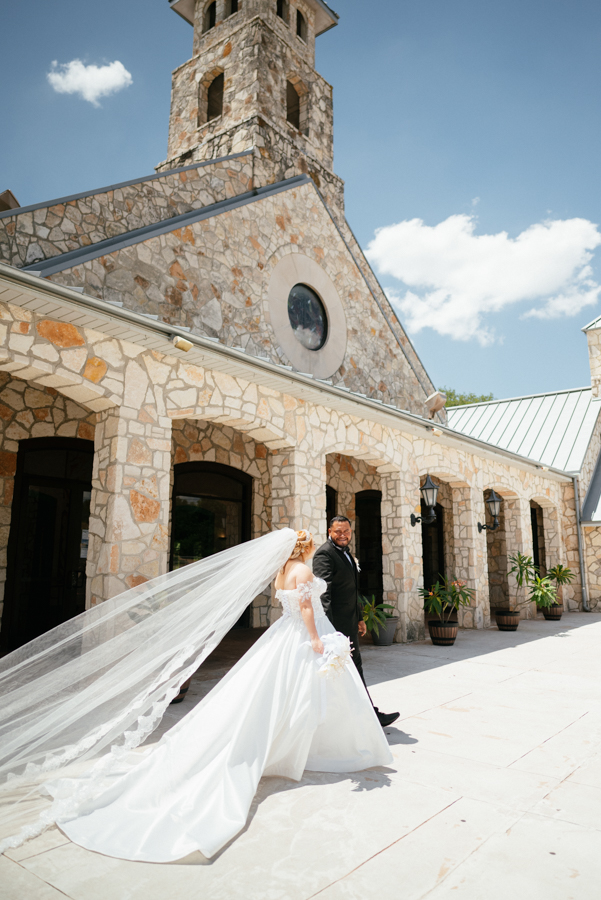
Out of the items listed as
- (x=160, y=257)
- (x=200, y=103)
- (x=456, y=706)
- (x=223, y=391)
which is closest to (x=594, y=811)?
(x=456, y=706)

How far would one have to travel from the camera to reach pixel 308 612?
150 inches

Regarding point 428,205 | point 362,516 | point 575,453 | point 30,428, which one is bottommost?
point 362,516

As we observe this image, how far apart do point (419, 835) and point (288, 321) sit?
31.0 feet

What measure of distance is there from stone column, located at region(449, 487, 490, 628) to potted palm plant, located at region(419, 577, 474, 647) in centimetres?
161

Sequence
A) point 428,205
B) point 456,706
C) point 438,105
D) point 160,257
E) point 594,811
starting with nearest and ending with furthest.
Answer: point 594,811 → point 456,706 → point 160,257 → point 438,105 → point 428,205

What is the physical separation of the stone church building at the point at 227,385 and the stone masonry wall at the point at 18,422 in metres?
0.03

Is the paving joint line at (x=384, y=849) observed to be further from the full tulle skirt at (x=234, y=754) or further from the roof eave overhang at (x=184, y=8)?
the roof eave overhang at (x=184, y=8)

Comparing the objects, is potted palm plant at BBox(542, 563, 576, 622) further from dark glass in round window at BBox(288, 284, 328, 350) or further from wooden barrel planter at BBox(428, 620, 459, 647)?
dark glass in round window at BBox(288, 284, 328, 350)

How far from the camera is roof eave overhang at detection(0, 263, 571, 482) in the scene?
190 inches

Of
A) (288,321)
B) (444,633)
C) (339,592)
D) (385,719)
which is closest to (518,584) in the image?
(444,633)

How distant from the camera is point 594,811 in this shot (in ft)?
9.93

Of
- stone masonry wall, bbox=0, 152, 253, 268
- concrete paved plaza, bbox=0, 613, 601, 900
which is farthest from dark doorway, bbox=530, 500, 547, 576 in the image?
concrete paved plaza, bbox=0, 613, 601, 900

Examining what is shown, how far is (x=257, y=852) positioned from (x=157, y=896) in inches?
20.8

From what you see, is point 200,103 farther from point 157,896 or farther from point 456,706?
point 157,896
